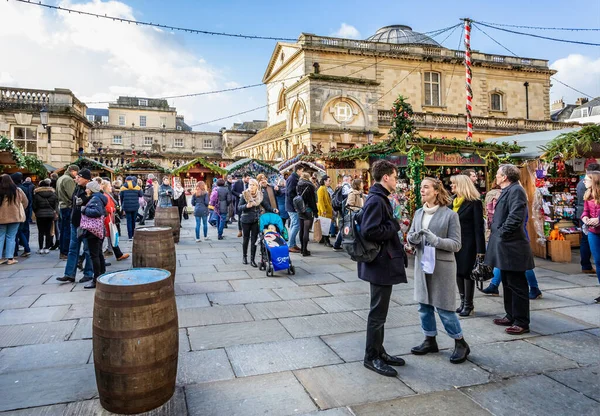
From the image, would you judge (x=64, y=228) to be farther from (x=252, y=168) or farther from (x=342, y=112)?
(x=342, y=112)

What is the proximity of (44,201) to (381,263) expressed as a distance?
30.1 ft

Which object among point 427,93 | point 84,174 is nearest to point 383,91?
point 427,93

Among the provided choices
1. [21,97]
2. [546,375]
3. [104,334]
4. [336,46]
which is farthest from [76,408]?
[336,46]

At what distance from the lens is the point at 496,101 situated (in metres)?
32.8

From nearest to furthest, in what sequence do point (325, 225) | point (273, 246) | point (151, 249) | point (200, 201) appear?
1. point (151, 249)
2. point (273, 246)
3. point (325, 225)
4. point (200, 201)

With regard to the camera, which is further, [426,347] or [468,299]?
[468,299]

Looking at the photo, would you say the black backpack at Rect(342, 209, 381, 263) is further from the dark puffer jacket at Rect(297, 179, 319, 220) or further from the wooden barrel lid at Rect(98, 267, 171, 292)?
the dark puffer jacket at Rect(297, 179, 319, 220)

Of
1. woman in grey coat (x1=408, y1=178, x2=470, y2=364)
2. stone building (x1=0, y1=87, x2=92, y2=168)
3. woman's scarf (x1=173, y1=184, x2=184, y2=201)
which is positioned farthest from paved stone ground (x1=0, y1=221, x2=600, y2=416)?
stone building (x1=0, y1=87, x2=92, y2=168)

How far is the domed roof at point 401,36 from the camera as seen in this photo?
34.0 metres

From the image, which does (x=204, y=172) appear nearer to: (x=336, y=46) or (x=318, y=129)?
(x=318, y=129)

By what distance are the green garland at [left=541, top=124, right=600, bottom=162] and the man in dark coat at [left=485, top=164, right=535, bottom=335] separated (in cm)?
528

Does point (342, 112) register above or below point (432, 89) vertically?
below

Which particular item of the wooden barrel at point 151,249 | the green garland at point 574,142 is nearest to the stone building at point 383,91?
the green garland at point 574,142

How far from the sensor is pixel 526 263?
458cm
